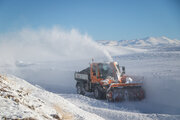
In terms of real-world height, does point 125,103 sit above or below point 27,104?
below

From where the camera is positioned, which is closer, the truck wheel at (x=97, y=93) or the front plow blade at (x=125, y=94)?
the front plow blade at (x=125, y=94)

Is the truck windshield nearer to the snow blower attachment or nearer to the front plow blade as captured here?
the snow blower attachment

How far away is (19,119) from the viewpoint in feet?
11.5

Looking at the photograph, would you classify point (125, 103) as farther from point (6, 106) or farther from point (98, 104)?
point (6, 106)

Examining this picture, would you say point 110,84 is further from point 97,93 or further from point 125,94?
point 97,93

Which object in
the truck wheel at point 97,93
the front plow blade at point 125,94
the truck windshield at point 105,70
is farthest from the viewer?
the truck windshield at point 105,70

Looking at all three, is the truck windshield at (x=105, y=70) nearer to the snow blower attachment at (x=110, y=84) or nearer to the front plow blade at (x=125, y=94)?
the snow blower attachment at (x=110, y=84)

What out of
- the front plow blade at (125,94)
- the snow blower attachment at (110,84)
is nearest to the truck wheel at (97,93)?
the snow blower attachment at (110,84)

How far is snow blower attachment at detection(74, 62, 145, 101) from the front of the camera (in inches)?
446

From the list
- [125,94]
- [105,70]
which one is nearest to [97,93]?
[105,70]

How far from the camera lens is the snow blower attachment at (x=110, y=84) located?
446 inches

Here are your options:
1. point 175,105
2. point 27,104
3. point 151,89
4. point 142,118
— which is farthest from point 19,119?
point 151,89

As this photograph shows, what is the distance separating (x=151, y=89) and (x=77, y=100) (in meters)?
4.44

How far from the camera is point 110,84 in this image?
11398mm
